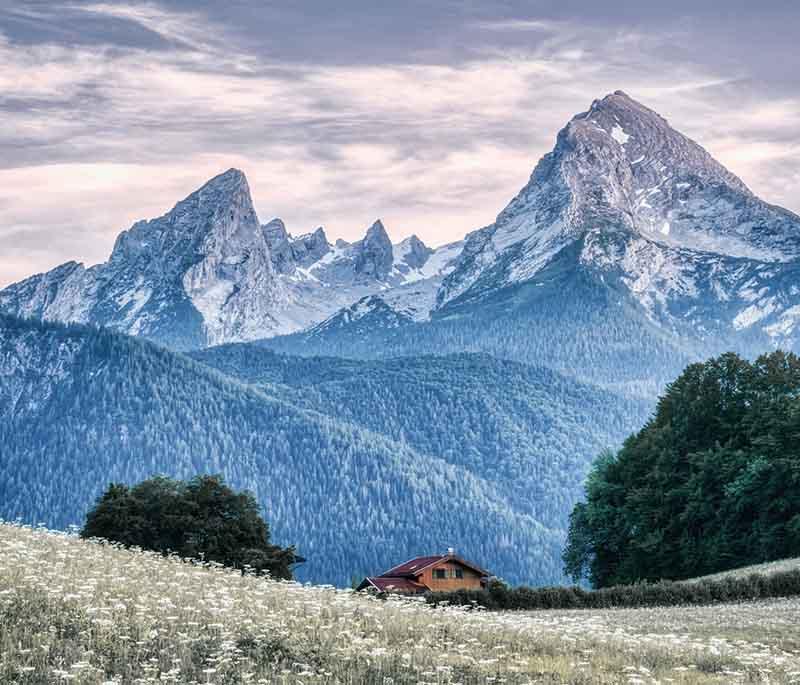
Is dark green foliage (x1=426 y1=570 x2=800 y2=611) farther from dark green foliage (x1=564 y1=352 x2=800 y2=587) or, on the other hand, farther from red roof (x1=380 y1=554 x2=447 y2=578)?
red roof (x1=380 y1=554 x2=447 y2=578)

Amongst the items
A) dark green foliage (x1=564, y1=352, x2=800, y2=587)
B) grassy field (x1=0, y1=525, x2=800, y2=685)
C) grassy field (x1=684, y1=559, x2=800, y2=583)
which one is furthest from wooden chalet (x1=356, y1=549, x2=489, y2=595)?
grassy field (x1=0, y1=525, x2=800, y2=685)

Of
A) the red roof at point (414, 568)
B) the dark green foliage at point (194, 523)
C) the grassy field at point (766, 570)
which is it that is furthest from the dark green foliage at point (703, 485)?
the red roof at point (414, 568)

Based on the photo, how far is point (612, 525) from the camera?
88.2 meters

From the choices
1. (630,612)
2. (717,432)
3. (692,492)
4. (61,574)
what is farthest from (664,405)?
(61,574)

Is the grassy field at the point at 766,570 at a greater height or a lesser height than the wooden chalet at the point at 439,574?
lesser

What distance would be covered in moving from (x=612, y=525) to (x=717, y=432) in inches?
364

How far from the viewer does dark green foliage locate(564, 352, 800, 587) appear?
79.4 meters

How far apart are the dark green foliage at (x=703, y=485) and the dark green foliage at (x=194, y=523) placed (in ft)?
70.2

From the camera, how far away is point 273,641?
23656 mm

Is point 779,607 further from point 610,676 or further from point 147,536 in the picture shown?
point 147,536

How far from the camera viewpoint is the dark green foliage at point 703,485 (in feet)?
261

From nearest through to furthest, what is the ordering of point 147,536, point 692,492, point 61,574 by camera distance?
point 61,574 → point 692,492 → point 147,536

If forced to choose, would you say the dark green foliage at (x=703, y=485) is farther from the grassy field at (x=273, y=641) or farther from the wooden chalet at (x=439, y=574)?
the grassy field at (x=273, y=641)

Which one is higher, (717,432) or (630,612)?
(717,432)
